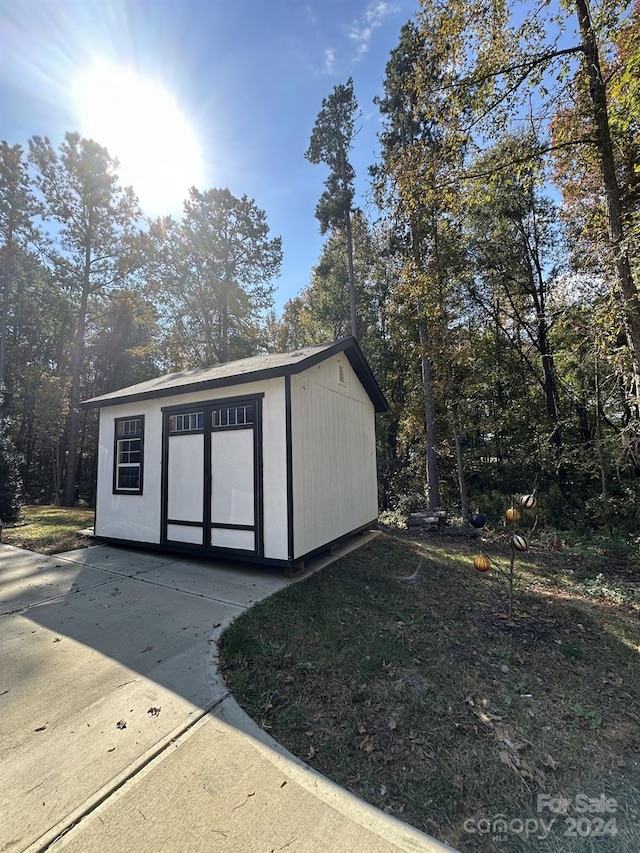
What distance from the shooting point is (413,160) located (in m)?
6.14

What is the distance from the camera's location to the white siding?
5.42 metres

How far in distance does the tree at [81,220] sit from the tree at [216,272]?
1408 mm

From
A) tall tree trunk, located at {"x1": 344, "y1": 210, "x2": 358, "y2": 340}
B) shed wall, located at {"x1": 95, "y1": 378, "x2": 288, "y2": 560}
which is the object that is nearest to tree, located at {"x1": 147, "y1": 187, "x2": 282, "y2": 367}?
tall tree trunk, located at {"x1": 344, "y1": 210, "x2": 358, "y2": 340}

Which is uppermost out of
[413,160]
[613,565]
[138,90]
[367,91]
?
[367,91]

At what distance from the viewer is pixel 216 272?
56.7 feet

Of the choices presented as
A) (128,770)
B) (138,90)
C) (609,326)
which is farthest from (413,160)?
(128,770)

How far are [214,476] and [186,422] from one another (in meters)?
1.13

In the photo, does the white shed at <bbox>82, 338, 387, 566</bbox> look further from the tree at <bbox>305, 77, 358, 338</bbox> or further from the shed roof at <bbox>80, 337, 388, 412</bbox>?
the tree at <bbox>305, 77, 358, 338</bbox>

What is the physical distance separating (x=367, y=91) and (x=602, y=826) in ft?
52.9

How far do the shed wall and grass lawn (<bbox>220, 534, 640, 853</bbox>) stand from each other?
0.96 metres

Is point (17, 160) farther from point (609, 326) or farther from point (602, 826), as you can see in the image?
point (602, 826)

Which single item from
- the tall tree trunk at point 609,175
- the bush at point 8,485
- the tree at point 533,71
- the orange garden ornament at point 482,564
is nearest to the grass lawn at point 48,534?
the bush at point 8,485

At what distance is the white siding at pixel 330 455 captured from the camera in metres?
5.42

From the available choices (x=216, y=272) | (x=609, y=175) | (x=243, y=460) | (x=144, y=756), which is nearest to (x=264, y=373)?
(x=243, y=460)
